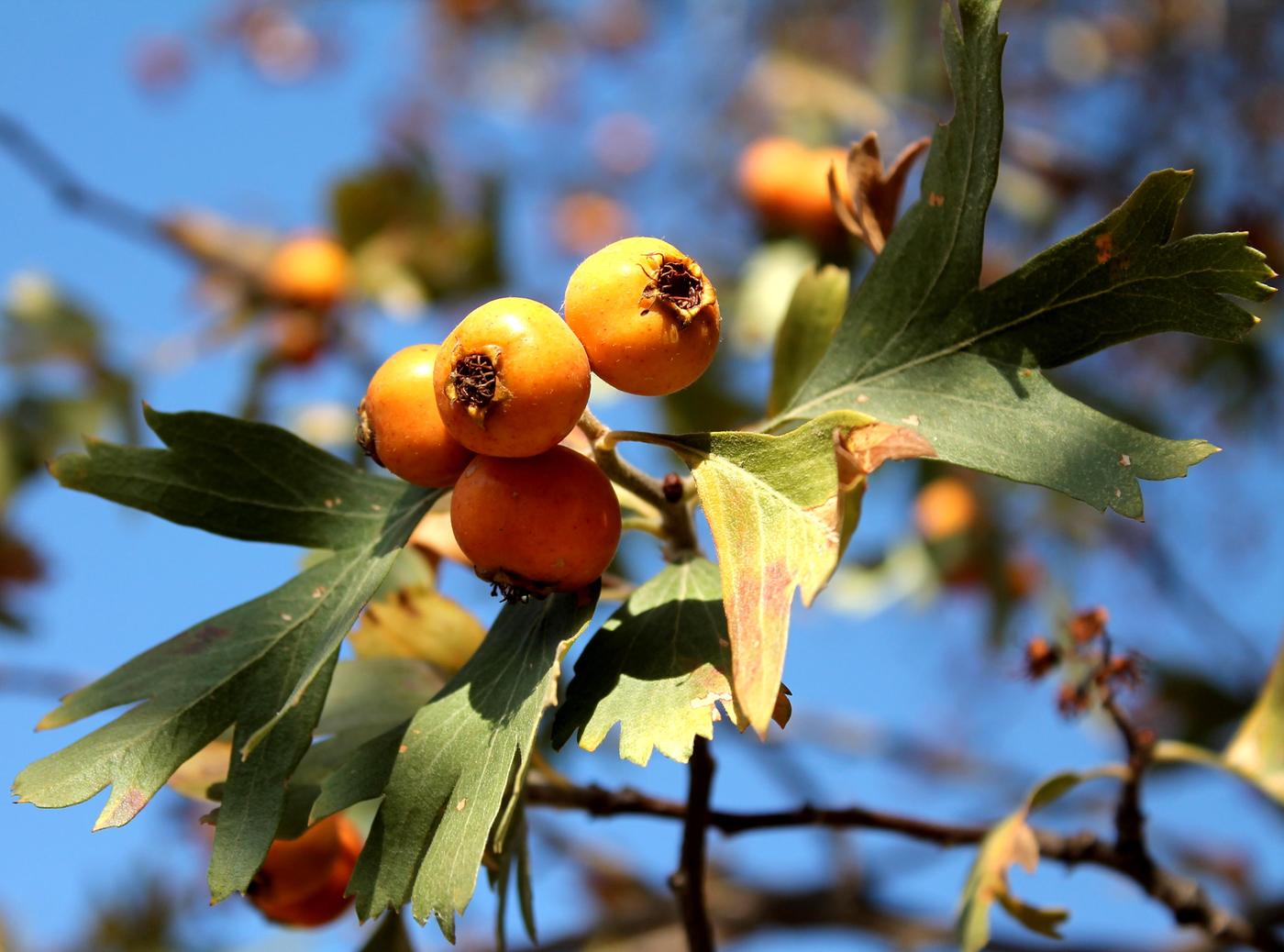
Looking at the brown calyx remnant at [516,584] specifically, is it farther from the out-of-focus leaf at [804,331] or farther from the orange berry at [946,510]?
the orange berry at [946,510]

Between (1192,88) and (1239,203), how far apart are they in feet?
3.34

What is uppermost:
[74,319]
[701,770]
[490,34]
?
[490,34]

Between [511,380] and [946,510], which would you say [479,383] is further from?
[946,510]

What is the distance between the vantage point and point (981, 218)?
121 cm

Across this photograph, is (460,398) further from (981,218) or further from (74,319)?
(74,319)

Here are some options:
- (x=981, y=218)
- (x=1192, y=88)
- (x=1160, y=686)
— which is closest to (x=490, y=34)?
(x=1192, y=88)

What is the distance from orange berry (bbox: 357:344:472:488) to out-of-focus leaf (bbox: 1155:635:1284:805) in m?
1.26

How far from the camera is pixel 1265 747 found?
1862 mm

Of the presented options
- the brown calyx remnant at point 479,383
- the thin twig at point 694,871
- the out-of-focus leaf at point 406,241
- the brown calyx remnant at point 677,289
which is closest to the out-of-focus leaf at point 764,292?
the out-of-focus leaf at point 406,241

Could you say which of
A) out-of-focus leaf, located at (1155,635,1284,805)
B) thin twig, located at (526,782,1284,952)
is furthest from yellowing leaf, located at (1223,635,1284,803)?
thin twig, located at (526,782,1284,952)

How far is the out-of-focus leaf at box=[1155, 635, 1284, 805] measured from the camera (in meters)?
1.83

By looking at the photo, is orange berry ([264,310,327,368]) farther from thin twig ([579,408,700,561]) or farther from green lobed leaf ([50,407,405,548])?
thin twig ([579,408,700,561])

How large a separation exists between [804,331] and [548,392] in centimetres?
57

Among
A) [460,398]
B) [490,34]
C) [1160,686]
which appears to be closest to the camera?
[460,398]
